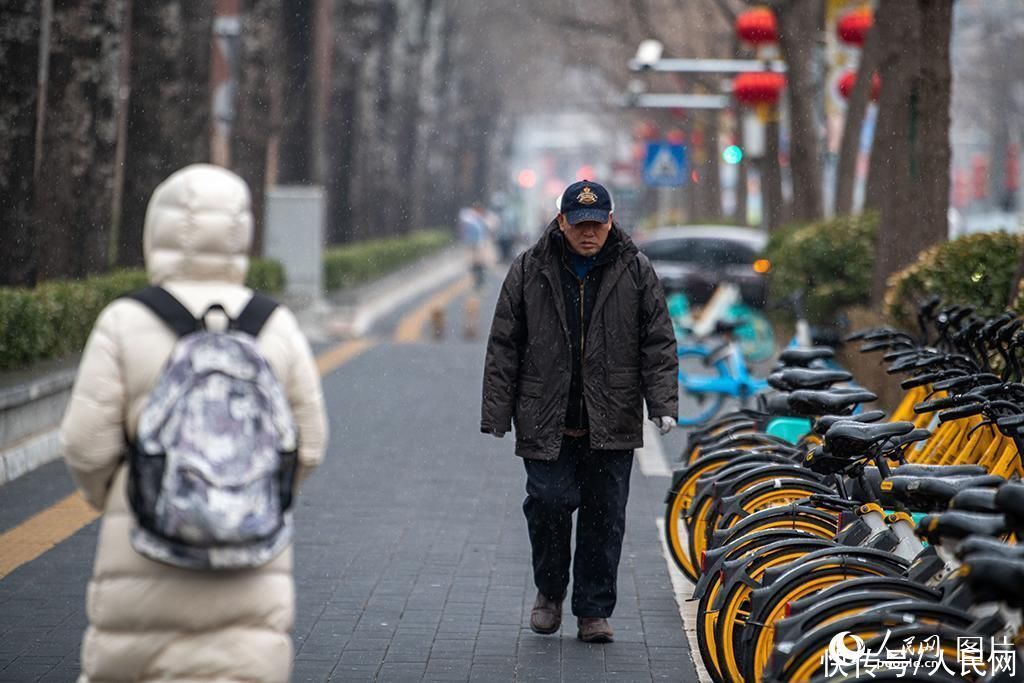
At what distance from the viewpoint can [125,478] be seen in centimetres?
446

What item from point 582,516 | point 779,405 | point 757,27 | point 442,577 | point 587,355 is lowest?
point 442,577

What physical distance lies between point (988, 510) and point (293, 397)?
180 centimetres

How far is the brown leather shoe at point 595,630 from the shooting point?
714 centimetres

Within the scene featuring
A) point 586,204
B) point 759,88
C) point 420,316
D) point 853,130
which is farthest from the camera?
point 420,316

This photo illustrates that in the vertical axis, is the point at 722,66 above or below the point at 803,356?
above

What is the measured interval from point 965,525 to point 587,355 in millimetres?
2797

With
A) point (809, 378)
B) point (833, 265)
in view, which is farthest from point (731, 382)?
point (809, 378)

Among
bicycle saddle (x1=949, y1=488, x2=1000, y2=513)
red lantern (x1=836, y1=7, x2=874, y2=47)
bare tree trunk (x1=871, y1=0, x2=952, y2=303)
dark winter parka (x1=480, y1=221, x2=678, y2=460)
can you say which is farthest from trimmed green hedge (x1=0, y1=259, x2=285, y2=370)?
red lantern (x1=836, y1=7, x2=874, y2=47)

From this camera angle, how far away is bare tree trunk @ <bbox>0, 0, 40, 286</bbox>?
1391 cm

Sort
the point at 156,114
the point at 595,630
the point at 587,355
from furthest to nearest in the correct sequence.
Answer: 1. the point at 156,114
2. the point at 595,630
3. the point at 587,355

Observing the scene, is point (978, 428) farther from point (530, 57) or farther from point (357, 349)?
point (530, 57)

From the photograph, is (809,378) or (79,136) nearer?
(809,378)

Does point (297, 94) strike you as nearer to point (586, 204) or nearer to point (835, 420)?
point (586, 204)

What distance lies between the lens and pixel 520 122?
104 m
